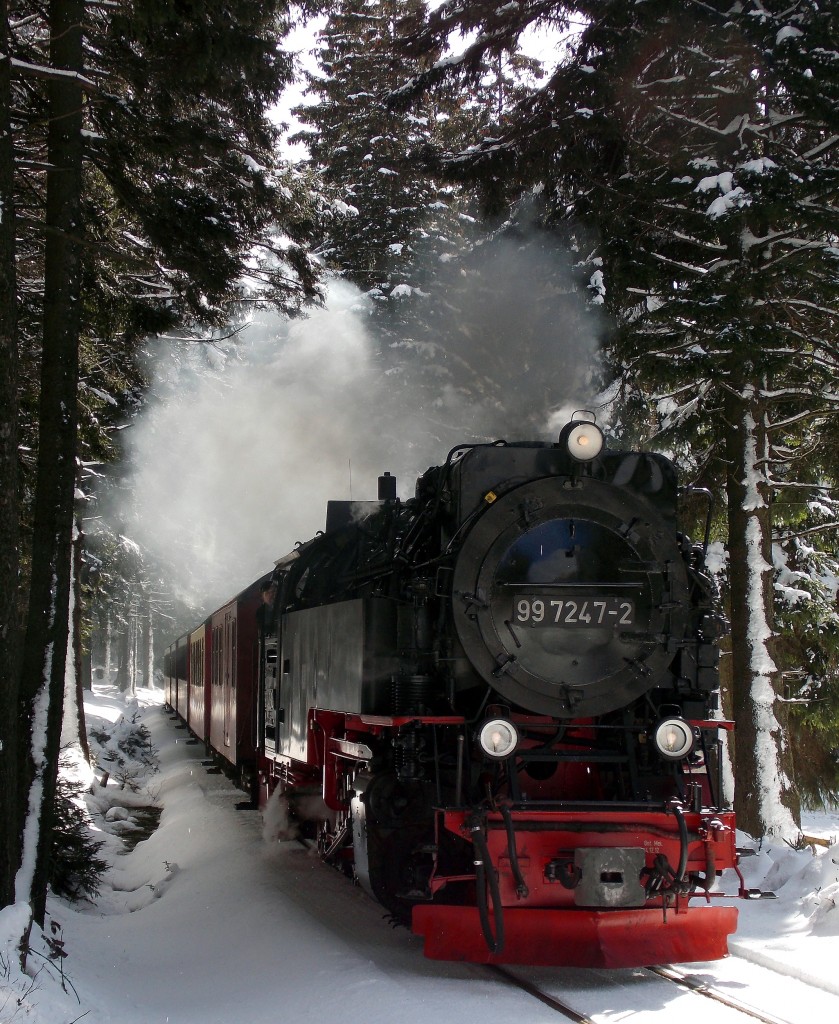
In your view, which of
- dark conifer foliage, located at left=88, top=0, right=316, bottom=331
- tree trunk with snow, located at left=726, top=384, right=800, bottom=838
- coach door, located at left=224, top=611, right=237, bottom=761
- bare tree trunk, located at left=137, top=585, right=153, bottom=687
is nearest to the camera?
dark conifer foliage, located at left=88, top=0, right=316, bottom=331

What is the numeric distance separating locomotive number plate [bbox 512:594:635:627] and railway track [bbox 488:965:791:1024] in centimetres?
202

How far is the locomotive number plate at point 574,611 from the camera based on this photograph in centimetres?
622

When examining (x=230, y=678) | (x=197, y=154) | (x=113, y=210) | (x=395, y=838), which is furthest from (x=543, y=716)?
(x=230, y=678)

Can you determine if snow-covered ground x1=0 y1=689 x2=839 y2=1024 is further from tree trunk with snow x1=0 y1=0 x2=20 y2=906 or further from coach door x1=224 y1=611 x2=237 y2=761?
coach door x1=224 y1=611 x2=237 y2=761

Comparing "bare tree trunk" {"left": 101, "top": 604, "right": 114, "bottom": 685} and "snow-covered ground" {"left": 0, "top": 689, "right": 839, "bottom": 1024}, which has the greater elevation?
"bare tree trunk" {"left": 101, "top": 604, "right": 114, "bottom": 685}

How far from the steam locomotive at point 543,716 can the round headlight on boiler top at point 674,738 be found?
0.01 m

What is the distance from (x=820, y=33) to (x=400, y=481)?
11295mm

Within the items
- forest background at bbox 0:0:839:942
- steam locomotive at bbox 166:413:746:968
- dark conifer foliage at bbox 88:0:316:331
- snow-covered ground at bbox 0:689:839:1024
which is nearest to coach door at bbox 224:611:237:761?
forest background at bbox 0:0:839:942

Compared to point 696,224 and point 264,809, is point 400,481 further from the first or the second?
point 696,224

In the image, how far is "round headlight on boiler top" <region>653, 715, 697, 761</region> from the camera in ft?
20.2

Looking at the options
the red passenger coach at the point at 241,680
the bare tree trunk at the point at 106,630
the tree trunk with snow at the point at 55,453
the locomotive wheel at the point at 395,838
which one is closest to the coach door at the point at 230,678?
the red passenger coach at the point at 241,680

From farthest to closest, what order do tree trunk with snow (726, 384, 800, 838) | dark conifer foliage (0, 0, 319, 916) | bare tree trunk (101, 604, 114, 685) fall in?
bare tree trunk (101, 604, 114, 685) → tree trunk with snow (726, 384, 800, 838) → dark conifer foliage (0, 0, 319, 916)

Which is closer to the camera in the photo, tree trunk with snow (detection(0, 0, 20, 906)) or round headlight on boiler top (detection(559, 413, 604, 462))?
tree trunk with snow (detection(0, 0, 20, 906))

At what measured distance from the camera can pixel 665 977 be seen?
5.95 meters
